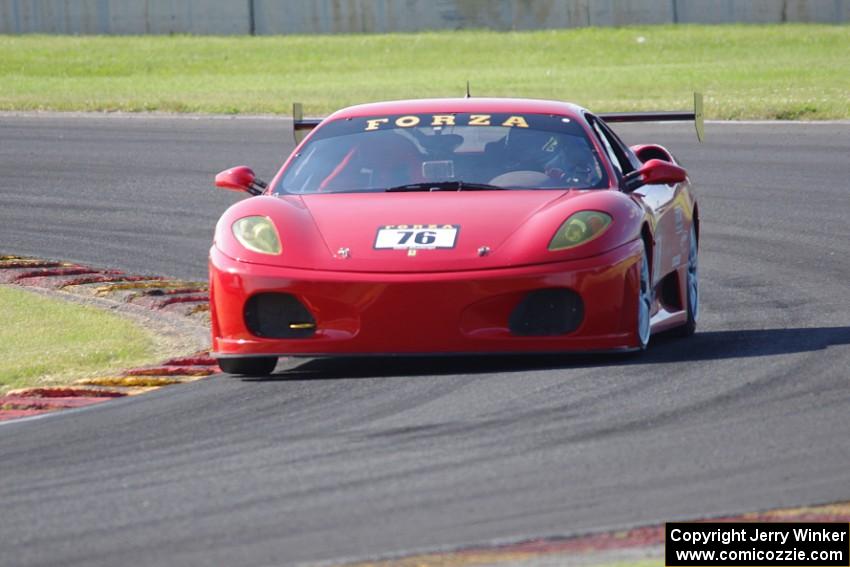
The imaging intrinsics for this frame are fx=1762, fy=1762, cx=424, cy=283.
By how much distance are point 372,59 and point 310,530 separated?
3323 cm

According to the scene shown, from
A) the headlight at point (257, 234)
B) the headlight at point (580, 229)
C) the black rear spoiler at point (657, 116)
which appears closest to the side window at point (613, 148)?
the black rear spoiler at point (657, 116)

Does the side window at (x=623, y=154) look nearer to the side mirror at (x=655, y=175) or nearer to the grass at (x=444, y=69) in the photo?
the side mirror at (x=655, y=175)

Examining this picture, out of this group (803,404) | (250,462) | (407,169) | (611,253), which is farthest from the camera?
(407,169)

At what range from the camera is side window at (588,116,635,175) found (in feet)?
28.5

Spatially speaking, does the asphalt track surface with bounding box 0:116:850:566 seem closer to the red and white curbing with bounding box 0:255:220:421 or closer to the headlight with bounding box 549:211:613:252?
the red and white curbing with bounding box 0:255:220:421

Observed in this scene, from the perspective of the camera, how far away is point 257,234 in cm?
772

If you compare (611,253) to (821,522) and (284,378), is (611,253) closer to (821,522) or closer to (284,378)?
(284,378)

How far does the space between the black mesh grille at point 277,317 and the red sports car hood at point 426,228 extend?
16 cm

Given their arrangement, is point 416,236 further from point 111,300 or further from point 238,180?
point 111,300

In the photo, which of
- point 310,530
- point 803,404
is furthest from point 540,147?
point 310,530

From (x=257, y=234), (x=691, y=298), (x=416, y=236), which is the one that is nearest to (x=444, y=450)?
(x=416, y=236)

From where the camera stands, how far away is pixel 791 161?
55.2ft

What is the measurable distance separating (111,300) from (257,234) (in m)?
3.14

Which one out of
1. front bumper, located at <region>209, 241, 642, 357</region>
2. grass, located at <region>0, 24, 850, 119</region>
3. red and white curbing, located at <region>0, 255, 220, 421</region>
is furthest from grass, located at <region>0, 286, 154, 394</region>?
grass, located at <region>0, 24, 850, 119</region>
